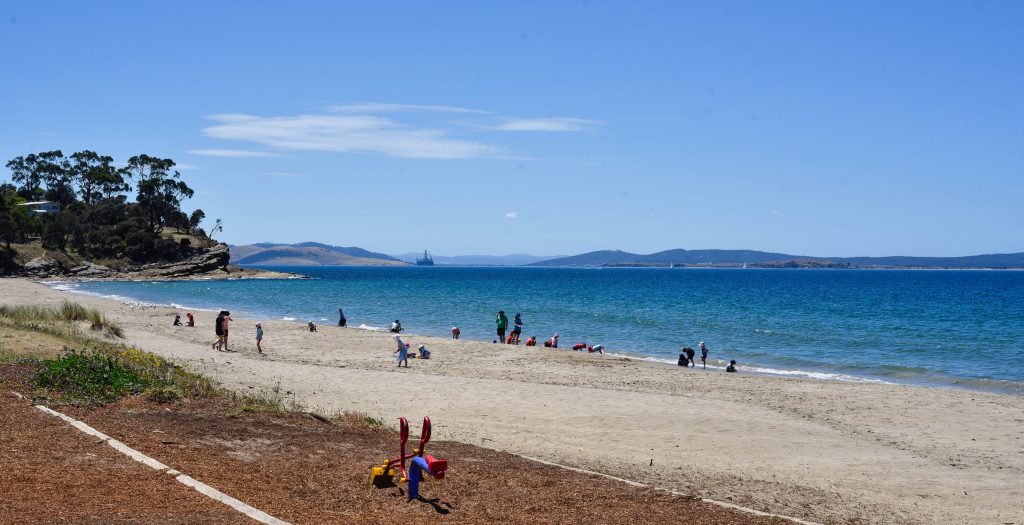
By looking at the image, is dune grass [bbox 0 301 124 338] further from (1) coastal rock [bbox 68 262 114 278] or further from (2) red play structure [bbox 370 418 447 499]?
(1) coastal rock [bbox 68 262 114 278]

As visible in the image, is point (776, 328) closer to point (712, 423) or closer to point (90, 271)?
point (712, 423)

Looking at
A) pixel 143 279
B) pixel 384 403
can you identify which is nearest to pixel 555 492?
pixel 384 403

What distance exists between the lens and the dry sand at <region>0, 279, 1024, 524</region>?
10680 mm

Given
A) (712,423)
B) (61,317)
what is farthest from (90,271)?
(712,423)

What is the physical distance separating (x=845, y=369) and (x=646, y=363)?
24.5ft

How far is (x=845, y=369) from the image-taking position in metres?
29.3

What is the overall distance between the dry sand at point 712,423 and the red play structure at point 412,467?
10.9 feet

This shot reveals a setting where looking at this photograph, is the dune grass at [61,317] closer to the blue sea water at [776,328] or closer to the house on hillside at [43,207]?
the blue sea water at [776,328]

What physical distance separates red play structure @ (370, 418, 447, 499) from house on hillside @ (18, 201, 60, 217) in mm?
133111

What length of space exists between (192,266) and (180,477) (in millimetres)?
123726

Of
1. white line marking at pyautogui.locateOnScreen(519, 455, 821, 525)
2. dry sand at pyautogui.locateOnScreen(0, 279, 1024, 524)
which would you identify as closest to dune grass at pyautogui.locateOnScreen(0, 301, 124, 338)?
dry sand at pyautogui.locateOnScreen(0, 279, 1024, 524)

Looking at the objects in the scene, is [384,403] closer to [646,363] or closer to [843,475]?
[843,475]

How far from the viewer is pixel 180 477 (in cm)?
799

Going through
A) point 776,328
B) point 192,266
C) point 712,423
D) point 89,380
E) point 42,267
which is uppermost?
point 89,380
